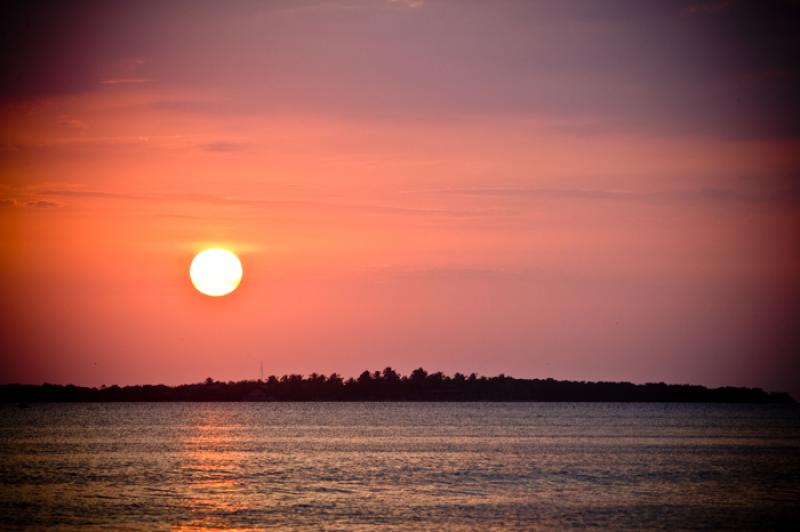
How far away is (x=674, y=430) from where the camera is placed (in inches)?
6107

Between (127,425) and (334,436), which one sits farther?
(127,425)

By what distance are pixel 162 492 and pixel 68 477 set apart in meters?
13.1

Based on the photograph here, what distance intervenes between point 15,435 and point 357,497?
82619 mm

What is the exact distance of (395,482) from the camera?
7106cm

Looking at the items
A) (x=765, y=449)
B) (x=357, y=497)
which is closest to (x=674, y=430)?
(x=765, y=449)

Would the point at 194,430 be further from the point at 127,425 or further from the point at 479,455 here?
the point at 479,455

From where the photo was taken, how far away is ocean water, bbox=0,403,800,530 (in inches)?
2174

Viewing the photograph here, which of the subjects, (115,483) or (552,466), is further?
(552,466)

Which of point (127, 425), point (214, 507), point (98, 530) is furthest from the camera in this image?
point (127, 425)

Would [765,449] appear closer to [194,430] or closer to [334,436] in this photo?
[334,436]

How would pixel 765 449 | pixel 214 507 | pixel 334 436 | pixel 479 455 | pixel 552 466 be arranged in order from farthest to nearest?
1. pixel 334 436
2. pixel 765 449
3. pixel 479 455
4. pixel 552 466
5. pixel 214 507

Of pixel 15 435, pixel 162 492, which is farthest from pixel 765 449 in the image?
pixel 15 435

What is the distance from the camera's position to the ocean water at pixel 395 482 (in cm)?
5522

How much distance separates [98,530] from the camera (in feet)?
169
